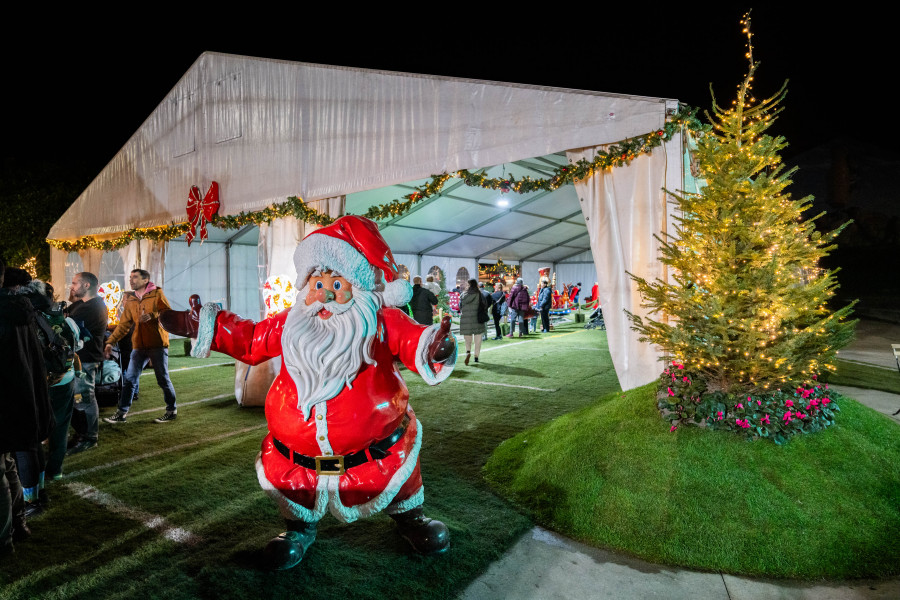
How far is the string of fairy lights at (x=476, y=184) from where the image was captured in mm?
3932

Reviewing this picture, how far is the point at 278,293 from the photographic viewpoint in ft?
18.9

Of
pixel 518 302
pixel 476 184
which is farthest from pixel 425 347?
pixel 518 302

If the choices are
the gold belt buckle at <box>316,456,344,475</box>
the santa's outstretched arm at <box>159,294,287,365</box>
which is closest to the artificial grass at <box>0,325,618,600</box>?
the gold belt buckle at <box>316,456,344,475</box>

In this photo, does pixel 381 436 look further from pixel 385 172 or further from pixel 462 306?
pixel 462 306

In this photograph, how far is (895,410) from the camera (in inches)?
207

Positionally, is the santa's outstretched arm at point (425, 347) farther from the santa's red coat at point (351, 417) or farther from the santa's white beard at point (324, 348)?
the santa's white beard at point (324, 348)

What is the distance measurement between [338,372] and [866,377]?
28.1 ft

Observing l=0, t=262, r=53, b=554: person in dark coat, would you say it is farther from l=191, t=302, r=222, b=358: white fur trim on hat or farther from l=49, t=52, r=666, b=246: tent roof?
l=49, t=52, r=666, b=246: tent roof

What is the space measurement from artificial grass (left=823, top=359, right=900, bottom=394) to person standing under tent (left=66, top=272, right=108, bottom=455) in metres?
8.48

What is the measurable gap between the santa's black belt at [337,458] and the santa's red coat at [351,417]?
22mm

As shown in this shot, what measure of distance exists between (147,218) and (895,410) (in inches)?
438

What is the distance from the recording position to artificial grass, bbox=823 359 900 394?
21.4 ft

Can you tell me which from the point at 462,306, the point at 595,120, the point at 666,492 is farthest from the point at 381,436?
the point at 462,306

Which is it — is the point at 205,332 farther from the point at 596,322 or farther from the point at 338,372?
the point at 596,322
